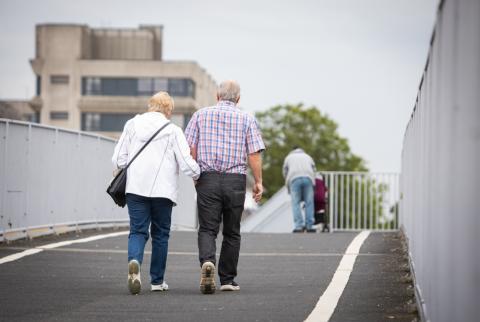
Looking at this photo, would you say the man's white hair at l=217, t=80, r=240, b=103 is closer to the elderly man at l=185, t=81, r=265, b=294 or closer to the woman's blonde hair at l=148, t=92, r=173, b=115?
the elderly man at l=185, t=81, r=265, b=294

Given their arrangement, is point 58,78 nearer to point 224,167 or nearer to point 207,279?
point 224,167

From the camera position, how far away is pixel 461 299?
472 centimetres

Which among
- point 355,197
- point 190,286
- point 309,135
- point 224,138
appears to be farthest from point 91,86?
point 224,138

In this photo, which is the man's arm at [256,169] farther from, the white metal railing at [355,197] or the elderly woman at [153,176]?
the white metal railing at [355,197]

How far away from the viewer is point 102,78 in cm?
12469

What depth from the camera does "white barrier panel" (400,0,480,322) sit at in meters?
4.36

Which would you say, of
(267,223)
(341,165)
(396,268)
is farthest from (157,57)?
(396,268)

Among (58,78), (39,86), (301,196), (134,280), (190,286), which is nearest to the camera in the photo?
(134,280)

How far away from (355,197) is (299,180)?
249 inches

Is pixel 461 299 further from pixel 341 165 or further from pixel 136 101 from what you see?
pixel 136 101

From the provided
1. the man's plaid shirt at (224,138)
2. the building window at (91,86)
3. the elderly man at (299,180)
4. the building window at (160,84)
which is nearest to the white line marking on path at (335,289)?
the man's plaid shirt at (224,138)

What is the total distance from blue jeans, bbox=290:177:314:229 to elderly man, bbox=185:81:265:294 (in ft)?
44.9

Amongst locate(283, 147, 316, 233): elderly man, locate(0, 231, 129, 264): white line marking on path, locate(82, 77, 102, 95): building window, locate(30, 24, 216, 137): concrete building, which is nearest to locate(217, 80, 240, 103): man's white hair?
locate(0, 231, 129, 264): white line marking on path

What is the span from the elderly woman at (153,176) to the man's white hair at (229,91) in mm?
504
